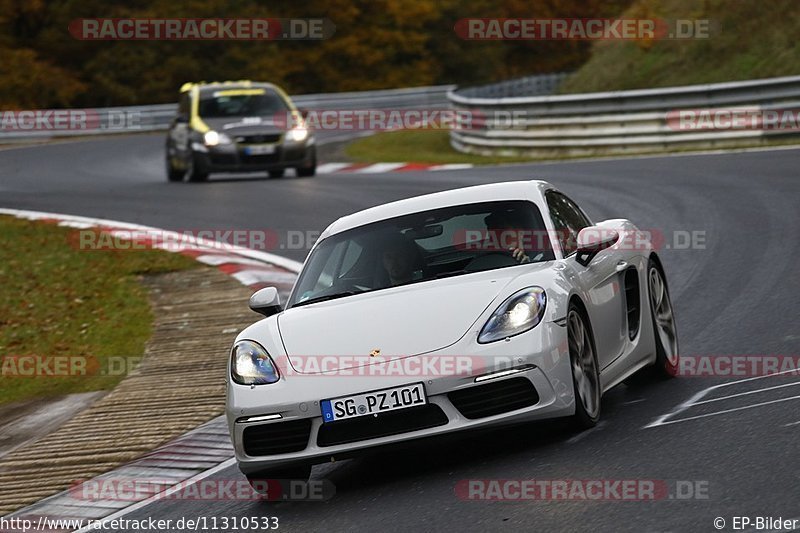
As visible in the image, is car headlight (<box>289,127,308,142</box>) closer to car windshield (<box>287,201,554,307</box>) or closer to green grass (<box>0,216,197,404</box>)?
green grass (<box>0,216,197,404</box>)

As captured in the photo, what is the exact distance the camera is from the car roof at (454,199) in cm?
800

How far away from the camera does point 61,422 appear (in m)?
9.53

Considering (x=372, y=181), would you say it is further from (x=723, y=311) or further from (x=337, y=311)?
(x=337, y=311)

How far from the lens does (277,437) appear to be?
6.73m

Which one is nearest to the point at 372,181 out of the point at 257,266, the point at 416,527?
the point at 257,266

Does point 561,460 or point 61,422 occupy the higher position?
point 561,460

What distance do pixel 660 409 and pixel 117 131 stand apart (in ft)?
121

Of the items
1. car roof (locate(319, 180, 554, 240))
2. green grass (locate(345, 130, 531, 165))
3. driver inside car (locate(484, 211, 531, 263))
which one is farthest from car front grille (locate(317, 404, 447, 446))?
green grass (locate(345, 130, 531, 165))

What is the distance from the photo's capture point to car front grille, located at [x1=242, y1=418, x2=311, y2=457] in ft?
21.9

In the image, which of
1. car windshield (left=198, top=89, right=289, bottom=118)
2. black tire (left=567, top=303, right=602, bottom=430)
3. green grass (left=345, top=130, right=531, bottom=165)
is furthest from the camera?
green grass (left=345, top=130, right=531, bottom=165)

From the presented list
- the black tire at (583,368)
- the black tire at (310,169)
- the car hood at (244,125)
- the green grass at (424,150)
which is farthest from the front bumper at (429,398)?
the black tire at (310,169)

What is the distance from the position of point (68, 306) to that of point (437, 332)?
24.6 ft

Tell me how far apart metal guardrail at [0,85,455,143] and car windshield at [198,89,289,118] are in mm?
11705

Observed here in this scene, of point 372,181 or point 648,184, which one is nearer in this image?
point 648,184
